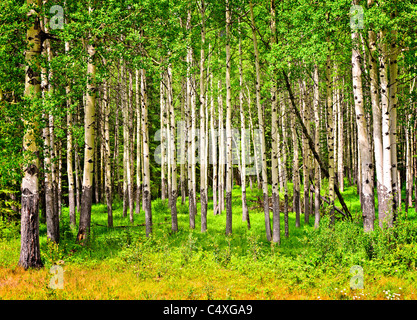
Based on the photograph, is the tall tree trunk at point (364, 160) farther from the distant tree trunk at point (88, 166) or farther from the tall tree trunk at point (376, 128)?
the distant tree trunk at point (88, 166)

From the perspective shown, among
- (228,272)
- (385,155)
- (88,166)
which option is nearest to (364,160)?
(385,155)

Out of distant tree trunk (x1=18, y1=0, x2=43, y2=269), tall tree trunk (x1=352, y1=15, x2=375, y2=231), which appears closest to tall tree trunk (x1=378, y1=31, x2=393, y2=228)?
tall tree trunk (x1=352, y1=15, x2=375, y2=231)

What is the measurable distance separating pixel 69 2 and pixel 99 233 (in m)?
9.19

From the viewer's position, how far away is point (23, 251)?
7.46 metres

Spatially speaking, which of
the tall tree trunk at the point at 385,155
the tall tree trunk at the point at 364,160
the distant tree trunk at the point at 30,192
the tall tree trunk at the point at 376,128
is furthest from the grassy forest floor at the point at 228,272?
the tall tree trunk at the point at 376,128

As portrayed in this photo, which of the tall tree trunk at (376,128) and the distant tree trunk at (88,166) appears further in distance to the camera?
the distant tree trunk at (88,166)

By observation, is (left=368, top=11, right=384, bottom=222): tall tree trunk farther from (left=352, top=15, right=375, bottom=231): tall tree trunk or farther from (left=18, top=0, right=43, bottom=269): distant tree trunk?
(left=18, top=0, right=43, bottom=269): distant tree trunk

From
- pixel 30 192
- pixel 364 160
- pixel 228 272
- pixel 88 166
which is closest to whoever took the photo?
pixel 228 272

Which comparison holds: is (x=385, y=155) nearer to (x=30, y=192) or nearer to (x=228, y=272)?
(x=228, y=272)

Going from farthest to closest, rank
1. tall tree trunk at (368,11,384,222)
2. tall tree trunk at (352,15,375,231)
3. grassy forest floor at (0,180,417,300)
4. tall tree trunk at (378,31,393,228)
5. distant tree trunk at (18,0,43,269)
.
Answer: tall tree trunk at (368,11,384,222) < tall tree trunk at (378,31,393,228) < tall tree trunk at (352,15,375,231) < distant tree trunk at (18,0,43,269) < grassy forest floor at (0,180,417,300)

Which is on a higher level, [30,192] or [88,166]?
[88,166]

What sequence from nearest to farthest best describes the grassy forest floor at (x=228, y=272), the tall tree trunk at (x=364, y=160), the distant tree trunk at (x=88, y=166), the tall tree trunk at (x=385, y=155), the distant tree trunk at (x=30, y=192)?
the grassy forest floor at (x=228, y=272) → the distant tree trunk at (x=30, y=192) → the tall tree trunk at (x=364, y=160) → the tall tree trunk at (x=385, y=155) → the distant tree trunk at (x=88, y=166)
